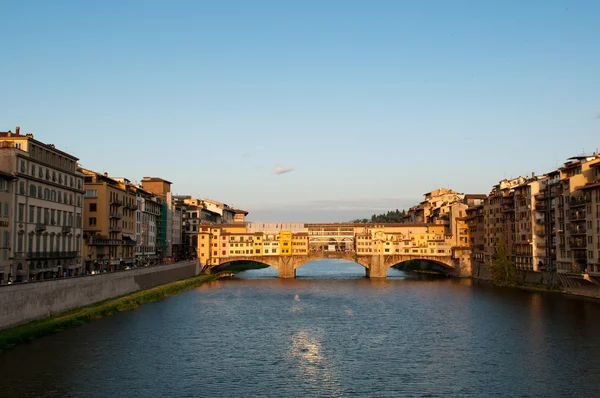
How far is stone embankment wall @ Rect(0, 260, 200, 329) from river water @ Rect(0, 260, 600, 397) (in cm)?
236

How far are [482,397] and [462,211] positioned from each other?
285 feet

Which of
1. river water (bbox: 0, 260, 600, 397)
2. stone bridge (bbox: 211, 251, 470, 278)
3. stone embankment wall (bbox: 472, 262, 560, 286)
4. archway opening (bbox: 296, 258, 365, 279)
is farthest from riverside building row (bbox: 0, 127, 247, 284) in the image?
stone embankment wall (bbox: 472, 262, 560, 286)

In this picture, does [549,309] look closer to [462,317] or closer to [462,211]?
[462,317]

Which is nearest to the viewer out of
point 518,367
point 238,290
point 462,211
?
point 518,367

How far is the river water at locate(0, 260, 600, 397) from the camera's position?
2947 centimetres

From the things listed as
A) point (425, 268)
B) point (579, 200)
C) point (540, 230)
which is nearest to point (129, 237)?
point (540, 230)

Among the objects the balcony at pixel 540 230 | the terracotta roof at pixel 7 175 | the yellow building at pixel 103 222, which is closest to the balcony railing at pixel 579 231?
the balcony at pixel 540 230

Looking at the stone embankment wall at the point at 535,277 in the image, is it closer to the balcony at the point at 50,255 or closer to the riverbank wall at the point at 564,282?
the riverbank wall at the point at 564,282

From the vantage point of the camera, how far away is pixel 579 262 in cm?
6197

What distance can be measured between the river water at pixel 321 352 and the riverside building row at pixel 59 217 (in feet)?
30.2

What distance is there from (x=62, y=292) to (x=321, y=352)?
64.7ft

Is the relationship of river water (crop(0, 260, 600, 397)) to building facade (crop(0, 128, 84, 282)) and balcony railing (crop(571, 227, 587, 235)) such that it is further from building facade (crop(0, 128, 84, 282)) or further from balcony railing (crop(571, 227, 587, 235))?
building facade (crop(0, 128, 84, 282))

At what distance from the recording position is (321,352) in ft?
124

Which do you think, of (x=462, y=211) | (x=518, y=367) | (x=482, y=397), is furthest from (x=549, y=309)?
(x=462, y=211)
